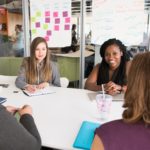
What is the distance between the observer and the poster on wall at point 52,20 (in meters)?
3.46

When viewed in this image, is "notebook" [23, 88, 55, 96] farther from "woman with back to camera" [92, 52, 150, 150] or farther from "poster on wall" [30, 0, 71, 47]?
"poster on wall" [30, 0, 71, 47]

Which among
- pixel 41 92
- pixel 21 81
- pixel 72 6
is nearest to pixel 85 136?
pixel 41 92

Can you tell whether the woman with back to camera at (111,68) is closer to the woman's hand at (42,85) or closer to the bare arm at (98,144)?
the woman's hand at (42,85)

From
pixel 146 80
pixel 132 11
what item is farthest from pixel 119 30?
pixel 146 80

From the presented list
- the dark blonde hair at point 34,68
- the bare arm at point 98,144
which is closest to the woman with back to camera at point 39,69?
the dark blonde hair at point 34,68

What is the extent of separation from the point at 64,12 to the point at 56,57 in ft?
2.40

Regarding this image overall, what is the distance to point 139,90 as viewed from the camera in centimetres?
86

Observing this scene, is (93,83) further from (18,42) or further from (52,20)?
(18,42)

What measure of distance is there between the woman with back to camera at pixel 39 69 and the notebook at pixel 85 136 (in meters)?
1.05

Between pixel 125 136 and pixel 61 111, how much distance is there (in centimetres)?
87

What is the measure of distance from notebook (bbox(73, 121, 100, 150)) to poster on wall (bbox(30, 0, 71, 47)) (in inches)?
90.8

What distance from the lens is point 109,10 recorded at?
3295mm

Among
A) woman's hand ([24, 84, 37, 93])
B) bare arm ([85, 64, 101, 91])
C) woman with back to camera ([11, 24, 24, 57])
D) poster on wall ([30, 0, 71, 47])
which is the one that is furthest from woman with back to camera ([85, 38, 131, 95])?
woman with back to camera ([11, 24, 24, 57])

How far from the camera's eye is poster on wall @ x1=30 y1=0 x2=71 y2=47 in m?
3.46
